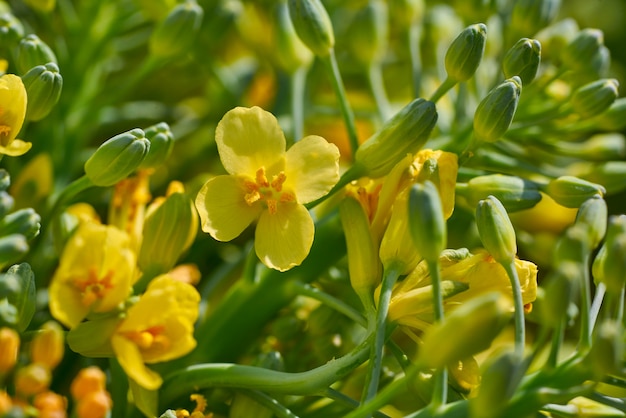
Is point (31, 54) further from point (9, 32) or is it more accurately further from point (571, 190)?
point (571, 190)

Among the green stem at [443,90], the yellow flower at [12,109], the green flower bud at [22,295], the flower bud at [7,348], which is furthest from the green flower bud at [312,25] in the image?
the flower bud at [7,348]

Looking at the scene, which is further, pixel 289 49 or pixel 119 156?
pixel 289 49

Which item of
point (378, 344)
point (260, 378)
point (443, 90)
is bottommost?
point (260, 378)

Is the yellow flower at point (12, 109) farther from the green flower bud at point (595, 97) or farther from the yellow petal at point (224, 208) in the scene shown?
the green flower bud at point (595, 97)

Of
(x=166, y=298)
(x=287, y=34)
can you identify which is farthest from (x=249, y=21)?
(x=166, y=298)

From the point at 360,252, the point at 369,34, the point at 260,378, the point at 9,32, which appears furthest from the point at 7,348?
the point at 369,34
